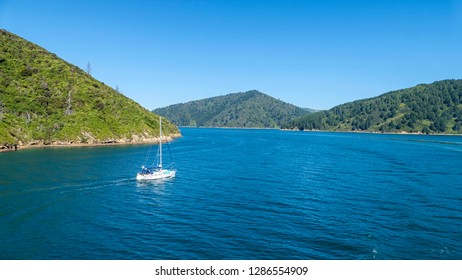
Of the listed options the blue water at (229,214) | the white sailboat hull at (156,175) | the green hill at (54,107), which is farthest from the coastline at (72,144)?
the white sailboat hull at (156,175)

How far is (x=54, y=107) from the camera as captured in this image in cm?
15712

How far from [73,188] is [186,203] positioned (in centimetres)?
2545

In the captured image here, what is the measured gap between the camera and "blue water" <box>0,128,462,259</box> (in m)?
35.8

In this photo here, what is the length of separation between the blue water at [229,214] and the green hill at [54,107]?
206ft

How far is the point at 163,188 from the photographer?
67625 millimetres

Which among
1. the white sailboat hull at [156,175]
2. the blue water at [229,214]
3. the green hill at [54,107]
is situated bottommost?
→ the blue water at [229,214]

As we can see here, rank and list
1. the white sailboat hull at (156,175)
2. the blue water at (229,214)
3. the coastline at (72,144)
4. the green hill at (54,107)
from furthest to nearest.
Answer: the green hill at (54,107)
the coastline at (72,144)
the white sailboat hull at (156,175)
the blue water at (229,214)

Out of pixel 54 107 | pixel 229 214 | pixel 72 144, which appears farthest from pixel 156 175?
pixel 54 107

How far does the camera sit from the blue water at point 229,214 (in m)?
35.8

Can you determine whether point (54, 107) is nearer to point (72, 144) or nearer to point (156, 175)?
point (72, 144)

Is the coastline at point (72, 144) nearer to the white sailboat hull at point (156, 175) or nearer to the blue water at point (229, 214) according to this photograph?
the blue water at point (229, 214)

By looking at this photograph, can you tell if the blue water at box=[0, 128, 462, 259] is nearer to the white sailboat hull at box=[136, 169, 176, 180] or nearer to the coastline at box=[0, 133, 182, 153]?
the white sailboat hull at box=[136, 169, 176, 180]

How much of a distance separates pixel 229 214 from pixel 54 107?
140472mm

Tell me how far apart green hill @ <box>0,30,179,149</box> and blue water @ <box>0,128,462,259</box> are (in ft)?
206
